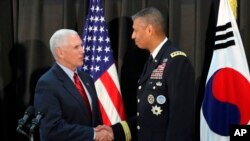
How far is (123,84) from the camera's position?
150 inches

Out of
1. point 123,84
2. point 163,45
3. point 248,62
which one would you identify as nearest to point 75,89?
point 163,45

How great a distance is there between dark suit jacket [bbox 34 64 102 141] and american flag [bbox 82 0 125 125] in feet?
2.64

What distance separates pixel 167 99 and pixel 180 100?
12 cm

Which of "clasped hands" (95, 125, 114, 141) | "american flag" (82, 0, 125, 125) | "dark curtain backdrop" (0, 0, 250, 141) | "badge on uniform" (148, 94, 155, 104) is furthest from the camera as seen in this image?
"dark curtain backdrop" (0, 0, 250, 141)

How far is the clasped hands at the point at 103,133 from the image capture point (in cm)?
278

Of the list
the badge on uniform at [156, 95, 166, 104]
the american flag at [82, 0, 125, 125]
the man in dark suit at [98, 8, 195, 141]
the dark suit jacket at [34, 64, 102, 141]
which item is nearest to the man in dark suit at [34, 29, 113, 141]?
the dark suit jacket at [34, 64, 102, 141]

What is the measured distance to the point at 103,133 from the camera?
285 cm

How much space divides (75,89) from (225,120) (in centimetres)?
126

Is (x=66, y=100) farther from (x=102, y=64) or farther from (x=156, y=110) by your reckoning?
(x=102, y=64)

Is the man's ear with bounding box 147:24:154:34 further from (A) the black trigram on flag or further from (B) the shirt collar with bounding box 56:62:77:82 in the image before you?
(A) the black trigram on flag

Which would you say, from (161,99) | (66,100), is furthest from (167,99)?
(66,100)

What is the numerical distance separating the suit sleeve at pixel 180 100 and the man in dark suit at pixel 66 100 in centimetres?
51

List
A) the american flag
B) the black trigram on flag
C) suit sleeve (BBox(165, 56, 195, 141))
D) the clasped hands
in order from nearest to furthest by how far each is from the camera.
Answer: suit sleeve (BBox(165, 56, 195, 141)), the clasped hands, the black trigram on flag, the american flag

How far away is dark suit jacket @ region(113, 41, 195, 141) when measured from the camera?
256 cm
